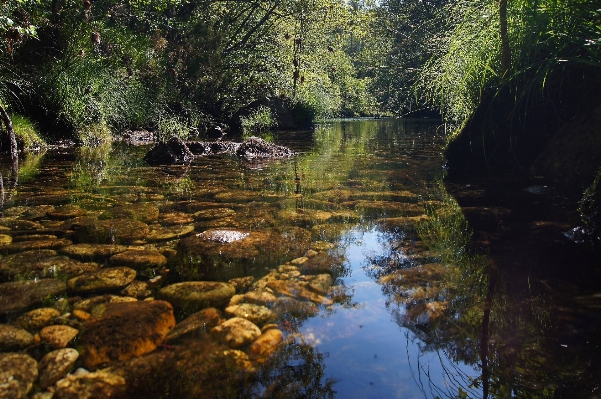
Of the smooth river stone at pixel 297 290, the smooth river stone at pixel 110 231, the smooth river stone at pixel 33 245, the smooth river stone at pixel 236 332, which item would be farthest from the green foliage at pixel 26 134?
the smooth river stone at pixel 236 332

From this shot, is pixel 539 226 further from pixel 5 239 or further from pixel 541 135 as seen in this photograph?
pixel 5 239

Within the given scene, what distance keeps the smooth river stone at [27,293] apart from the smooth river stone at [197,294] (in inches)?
18.5

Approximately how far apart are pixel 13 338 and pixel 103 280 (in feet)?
1.83

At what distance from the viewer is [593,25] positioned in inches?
126

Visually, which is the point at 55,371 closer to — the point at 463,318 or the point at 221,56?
the point at 463,318

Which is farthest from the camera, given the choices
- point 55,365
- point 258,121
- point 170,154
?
point 258,121

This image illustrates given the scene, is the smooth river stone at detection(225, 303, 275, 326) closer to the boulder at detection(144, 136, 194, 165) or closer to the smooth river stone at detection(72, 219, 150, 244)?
the smooth river stone at detection(72, 219, 150, 244)

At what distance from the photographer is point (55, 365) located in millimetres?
1530

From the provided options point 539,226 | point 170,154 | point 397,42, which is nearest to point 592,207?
point 539,226

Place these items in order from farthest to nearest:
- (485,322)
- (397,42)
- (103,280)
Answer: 1. (397,42)
2. (103,280)
3. (485,322)

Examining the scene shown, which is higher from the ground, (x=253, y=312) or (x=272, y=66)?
(x=272, y=66)

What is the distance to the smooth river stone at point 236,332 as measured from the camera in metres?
1.70

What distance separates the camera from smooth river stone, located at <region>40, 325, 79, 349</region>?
166 cm

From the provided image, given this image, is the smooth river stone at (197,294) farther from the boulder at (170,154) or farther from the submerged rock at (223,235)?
the boulder at (170,154)
